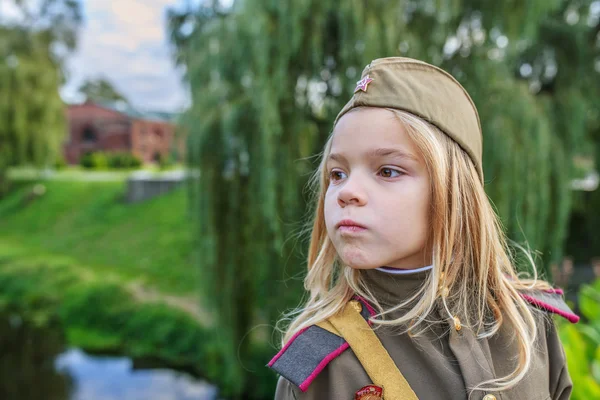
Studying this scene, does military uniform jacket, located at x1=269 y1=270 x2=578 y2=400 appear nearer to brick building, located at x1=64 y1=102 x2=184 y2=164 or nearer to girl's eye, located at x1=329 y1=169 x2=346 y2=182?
girl's eye, located at x1=329 y1=169 x2=346 y2=182

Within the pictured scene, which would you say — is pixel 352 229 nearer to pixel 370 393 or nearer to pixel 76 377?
pixel 370 393

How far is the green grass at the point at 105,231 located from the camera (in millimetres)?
12172

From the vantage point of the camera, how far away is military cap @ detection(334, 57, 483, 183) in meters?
1.08

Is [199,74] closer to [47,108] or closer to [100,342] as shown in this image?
[100,342]

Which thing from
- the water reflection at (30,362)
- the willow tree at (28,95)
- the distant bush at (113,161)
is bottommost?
the water reflection at (30,362)

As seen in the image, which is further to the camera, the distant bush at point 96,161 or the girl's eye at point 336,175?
the distant bush at point 96,161

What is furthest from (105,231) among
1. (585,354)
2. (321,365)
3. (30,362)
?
(321,365)

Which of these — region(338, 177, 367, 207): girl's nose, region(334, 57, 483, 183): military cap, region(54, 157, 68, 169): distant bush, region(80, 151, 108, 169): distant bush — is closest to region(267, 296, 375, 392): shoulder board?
region(338, 177, 367, 207): girl's nose

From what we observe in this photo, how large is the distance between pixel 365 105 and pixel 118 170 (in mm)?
23362

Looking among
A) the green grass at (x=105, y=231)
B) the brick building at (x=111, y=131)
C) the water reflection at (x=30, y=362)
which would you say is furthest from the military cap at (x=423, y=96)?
the brick building at (x=111, y=131)

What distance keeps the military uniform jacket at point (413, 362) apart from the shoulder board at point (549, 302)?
0.32 ft

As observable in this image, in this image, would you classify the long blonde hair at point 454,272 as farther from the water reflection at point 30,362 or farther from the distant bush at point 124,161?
the distant bush at point 124,161

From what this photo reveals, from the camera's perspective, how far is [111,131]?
23.3 meters

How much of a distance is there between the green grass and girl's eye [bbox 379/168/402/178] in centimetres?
937
